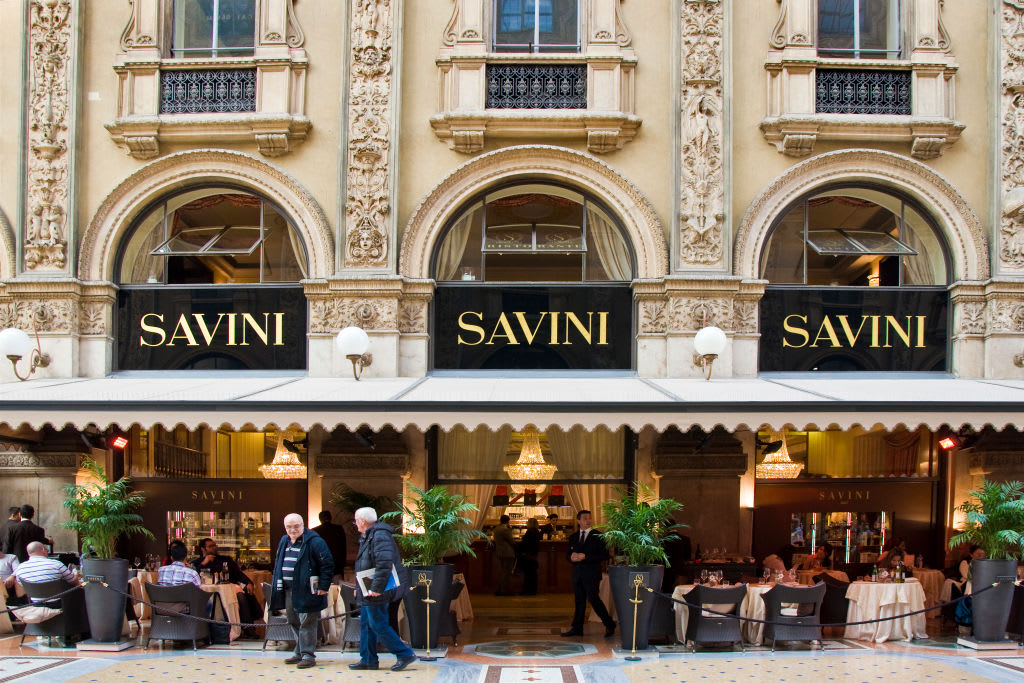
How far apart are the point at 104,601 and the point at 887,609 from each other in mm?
8469

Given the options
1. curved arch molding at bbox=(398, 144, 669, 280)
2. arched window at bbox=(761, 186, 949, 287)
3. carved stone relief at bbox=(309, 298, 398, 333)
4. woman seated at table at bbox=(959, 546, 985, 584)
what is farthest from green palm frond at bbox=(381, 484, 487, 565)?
woman seated at table at bbox=(959, 546, 985, 584)

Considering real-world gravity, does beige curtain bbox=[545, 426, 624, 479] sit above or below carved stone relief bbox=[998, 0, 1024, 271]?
below

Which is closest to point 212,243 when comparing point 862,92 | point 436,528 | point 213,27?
point 213,27

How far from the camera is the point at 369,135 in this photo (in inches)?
541

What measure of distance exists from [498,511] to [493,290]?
409cm

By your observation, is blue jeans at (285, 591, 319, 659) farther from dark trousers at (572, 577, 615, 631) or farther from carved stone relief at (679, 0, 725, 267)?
carved stone relief at (679, 0, 725, 267)

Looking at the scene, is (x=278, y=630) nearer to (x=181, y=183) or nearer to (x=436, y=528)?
(x=436, y=528)

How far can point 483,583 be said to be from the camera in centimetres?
1647

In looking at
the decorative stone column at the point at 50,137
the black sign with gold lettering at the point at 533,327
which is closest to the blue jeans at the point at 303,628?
the black sign with gold lettering at the point at 533,327

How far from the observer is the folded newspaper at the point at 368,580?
32.1 ft

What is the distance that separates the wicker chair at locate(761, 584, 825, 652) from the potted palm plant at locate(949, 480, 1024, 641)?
162 cm

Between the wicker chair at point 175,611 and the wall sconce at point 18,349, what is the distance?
3.81 meters

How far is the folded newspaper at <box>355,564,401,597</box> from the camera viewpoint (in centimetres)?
977

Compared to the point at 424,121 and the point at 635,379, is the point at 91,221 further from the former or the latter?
the point at 635,379
